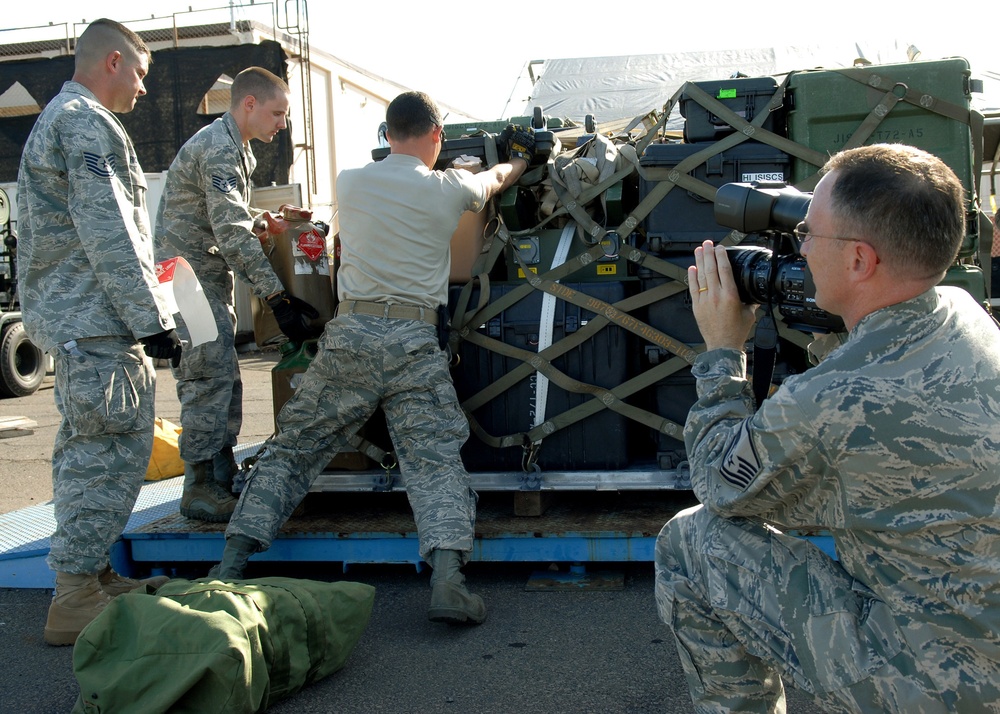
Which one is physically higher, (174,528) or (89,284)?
(89,284)

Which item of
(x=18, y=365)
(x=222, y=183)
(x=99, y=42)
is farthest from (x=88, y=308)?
(x=18, y=365)

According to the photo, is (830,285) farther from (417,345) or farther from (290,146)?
(290,146)

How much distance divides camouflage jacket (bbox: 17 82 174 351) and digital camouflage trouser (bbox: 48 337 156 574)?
0.31 ft

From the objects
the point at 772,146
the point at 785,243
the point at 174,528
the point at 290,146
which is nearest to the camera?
the point at 785,243

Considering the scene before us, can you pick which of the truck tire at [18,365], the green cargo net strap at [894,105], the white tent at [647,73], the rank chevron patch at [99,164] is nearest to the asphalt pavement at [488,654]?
the rank chevron patch at [99,164]

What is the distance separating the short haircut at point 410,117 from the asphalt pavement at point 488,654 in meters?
1.78

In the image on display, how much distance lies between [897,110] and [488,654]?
2.49m

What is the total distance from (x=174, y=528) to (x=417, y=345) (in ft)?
4.40

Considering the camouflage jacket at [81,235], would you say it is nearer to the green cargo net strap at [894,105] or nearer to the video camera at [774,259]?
the video camera at [774,259]

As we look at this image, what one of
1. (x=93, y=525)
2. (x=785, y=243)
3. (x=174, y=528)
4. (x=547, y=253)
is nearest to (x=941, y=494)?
(x=785, y=243)

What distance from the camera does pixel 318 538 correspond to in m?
3.65

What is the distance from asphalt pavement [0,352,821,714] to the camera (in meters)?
2.71

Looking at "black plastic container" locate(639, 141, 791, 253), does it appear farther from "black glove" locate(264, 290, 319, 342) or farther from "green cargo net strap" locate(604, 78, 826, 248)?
"black glove" locate(264, 290, 319, 342)

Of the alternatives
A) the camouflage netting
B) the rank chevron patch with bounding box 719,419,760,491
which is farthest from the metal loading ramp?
the camouflage netting
